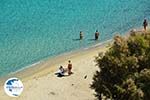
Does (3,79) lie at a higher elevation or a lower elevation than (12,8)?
lower

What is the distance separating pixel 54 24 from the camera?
5259 cm

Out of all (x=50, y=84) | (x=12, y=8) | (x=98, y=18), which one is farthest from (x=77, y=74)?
(x=12, y=8)

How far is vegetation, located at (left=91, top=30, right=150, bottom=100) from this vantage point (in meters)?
22.6

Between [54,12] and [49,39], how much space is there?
1134cm

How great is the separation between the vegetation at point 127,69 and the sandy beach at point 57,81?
4014 mm

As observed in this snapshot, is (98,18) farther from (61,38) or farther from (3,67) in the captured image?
(3,67)

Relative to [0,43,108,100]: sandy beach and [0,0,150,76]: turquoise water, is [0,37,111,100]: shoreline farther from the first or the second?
[0,0,150,76]: turquoise water

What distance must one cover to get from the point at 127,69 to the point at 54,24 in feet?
98.4

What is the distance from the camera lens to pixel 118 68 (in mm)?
23344

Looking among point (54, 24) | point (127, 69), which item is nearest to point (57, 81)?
point (127, 69)

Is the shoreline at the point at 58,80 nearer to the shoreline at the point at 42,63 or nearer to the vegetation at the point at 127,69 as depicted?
the shoreline at the point at 42,63

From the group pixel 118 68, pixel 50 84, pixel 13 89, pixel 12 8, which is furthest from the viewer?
pixel 12 8

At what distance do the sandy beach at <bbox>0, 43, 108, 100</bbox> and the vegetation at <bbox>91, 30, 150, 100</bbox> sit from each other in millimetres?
4014

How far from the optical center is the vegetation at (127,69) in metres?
22.6
